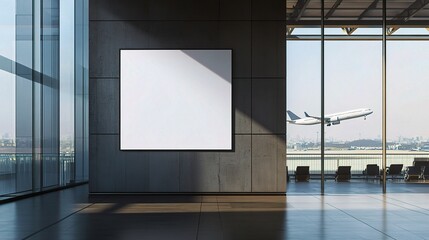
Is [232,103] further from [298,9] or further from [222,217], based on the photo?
[222,217]

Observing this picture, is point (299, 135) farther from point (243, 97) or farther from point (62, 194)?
point (62, 194)

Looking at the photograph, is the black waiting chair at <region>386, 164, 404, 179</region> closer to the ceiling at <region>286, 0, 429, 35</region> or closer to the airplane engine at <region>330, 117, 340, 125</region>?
the airplane engine at <region>330, 117, 340, 125</region>

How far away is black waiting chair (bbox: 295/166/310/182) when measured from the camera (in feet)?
51.2

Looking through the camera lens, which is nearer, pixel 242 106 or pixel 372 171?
pixel 242 106

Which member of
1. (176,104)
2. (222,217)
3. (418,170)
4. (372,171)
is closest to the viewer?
(222,217)

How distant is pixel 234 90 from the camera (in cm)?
1456

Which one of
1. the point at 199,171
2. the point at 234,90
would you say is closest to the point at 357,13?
the point at 234,90

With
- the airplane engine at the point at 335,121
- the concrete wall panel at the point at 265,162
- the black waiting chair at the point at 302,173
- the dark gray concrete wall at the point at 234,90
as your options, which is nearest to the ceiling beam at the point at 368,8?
the dark gray concrete wall at the point at 234,90

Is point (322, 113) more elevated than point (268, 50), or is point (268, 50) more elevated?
point (268, 50)

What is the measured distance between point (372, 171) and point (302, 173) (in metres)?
2.03

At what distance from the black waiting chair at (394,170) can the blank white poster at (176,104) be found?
4866 mm

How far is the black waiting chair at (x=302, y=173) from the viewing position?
15.6 m

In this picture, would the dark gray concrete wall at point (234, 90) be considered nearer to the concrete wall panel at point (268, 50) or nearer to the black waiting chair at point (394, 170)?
the concrete wall panel at point (268, 50)

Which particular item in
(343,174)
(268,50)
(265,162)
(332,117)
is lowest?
(343,174)
